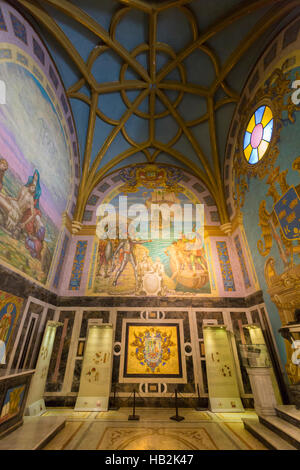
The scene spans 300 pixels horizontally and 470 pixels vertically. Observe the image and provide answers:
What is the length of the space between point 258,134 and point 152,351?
9.15 m

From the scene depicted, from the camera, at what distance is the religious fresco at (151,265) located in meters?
8.57

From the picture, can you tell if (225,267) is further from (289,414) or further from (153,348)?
(289,414)

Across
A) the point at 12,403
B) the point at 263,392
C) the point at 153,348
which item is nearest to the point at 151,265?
the point at 153,348

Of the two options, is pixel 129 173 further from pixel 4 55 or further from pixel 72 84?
pixel 4 55

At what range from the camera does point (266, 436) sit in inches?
164

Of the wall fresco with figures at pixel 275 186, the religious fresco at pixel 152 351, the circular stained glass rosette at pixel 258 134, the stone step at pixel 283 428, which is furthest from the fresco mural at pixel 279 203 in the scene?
the religious fresco at pixel 152 351

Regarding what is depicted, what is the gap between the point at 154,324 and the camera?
7891mm

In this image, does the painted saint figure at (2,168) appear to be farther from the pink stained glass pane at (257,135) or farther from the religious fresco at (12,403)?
the pink stained glass pane at (257,135)

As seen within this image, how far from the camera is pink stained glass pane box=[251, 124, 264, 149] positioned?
286 inches

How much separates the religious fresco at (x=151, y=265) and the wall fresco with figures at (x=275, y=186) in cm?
220

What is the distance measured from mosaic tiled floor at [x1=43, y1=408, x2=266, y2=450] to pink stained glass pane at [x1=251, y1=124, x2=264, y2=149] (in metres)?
8.80

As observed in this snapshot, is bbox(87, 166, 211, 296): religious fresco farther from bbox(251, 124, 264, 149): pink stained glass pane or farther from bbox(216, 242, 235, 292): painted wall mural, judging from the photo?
bbox(251, 124, 264, 149): pink stained glass pane

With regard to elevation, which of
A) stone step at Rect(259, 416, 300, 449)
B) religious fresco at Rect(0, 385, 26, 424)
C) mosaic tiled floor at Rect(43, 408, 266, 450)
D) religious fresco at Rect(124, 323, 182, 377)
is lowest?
mosaic tiled floor at Rect(43, 408, 266, 450)

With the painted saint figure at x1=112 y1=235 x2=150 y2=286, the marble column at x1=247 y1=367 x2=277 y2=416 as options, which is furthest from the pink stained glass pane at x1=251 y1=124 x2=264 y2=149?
the marble column at x1=247 y1=367 x2=277 y2=416
